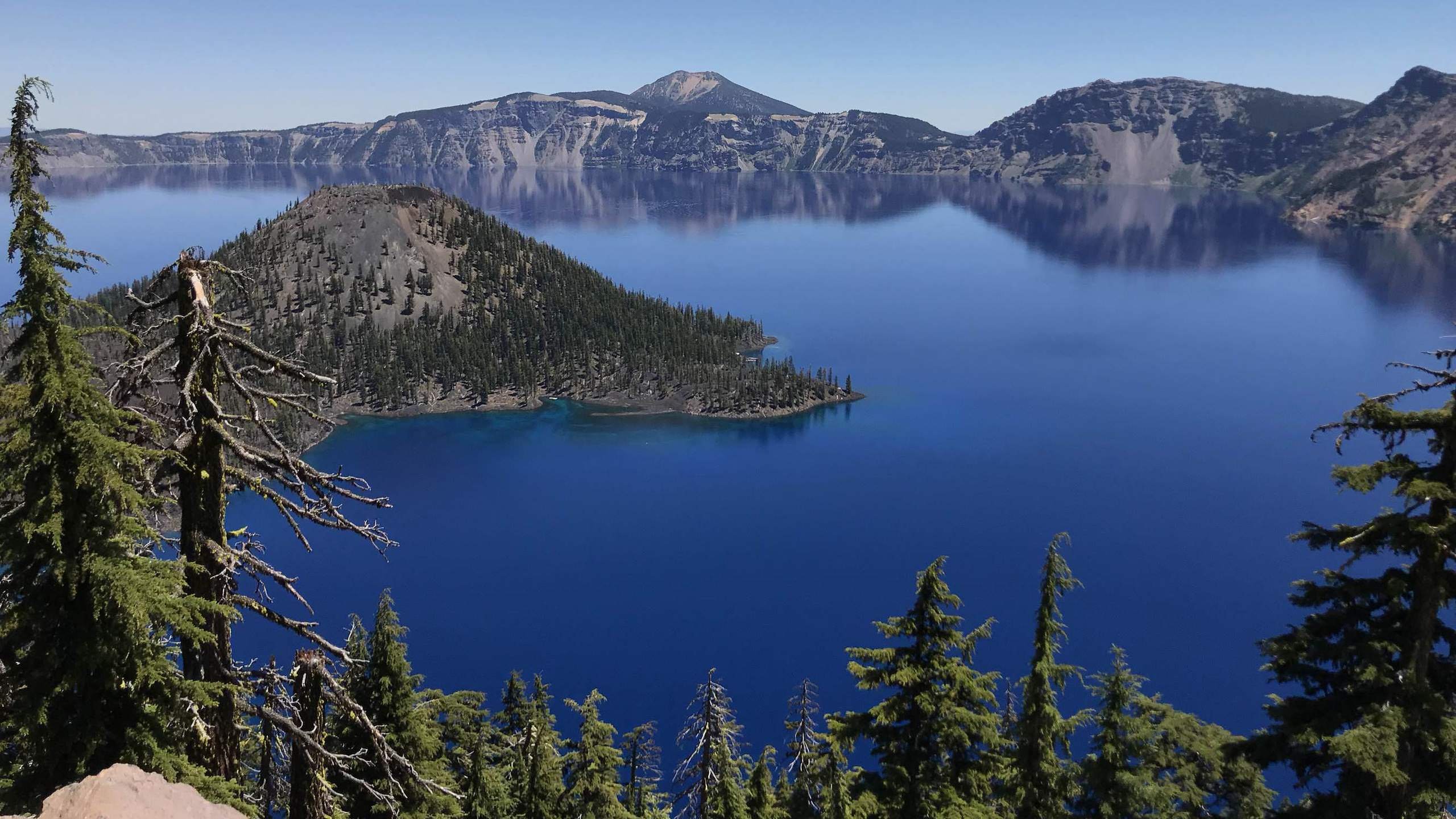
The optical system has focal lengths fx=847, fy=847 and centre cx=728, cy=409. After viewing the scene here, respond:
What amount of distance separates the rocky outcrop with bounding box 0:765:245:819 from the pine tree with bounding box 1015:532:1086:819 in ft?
72.7

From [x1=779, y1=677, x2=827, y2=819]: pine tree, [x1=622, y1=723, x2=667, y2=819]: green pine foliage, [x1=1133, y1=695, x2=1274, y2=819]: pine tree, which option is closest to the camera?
[x1=779, y1=677, x2=827, y2=819]: pine tree

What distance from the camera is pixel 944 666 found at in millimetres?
26562

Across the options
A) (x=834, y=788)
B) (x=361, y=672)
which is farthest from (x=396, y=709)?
(x=834, y=788)

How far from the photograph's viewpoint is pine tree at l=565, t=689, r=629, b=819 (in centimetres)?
3506

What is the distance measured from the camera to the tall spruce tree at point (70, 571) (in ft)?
42.7

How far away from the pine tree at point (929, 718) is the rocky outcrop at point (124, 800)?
18.4 metres

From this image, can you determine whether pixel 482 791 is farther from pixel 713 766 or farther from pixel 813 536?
pixel 813 536

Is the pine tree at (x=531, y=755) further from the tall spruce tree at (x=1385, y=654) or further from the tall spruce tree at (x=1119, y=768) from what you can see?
the tall spruce tree at (x=1385, y=654)

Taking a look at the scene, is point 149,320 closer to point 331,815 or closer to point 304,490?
point 304,490

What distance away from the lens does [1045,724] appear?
2689 cm

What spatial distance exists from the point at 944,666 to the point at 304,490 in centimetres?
2011

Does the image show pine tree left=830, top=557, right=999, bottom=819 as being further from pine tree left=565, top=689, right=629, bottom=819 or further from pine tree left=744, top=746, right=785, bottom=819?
pine tree left=565, top=689, right=629, bottom=819

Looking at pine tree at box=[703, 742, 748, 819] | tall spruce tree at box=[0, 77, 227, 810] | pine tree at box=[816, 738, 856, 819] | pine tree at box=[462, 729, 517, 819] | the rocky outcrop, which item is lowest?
pine tree at box=[462, 729, 517, 819]

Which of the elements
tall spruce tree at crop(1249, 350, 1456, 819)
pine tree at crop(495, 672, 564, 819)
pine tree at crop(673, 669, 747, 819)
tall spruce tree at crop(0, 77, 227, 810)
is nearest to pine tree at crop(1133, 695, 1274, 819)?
tall spruce tree at crop(1249, 350, 1456, 819)
